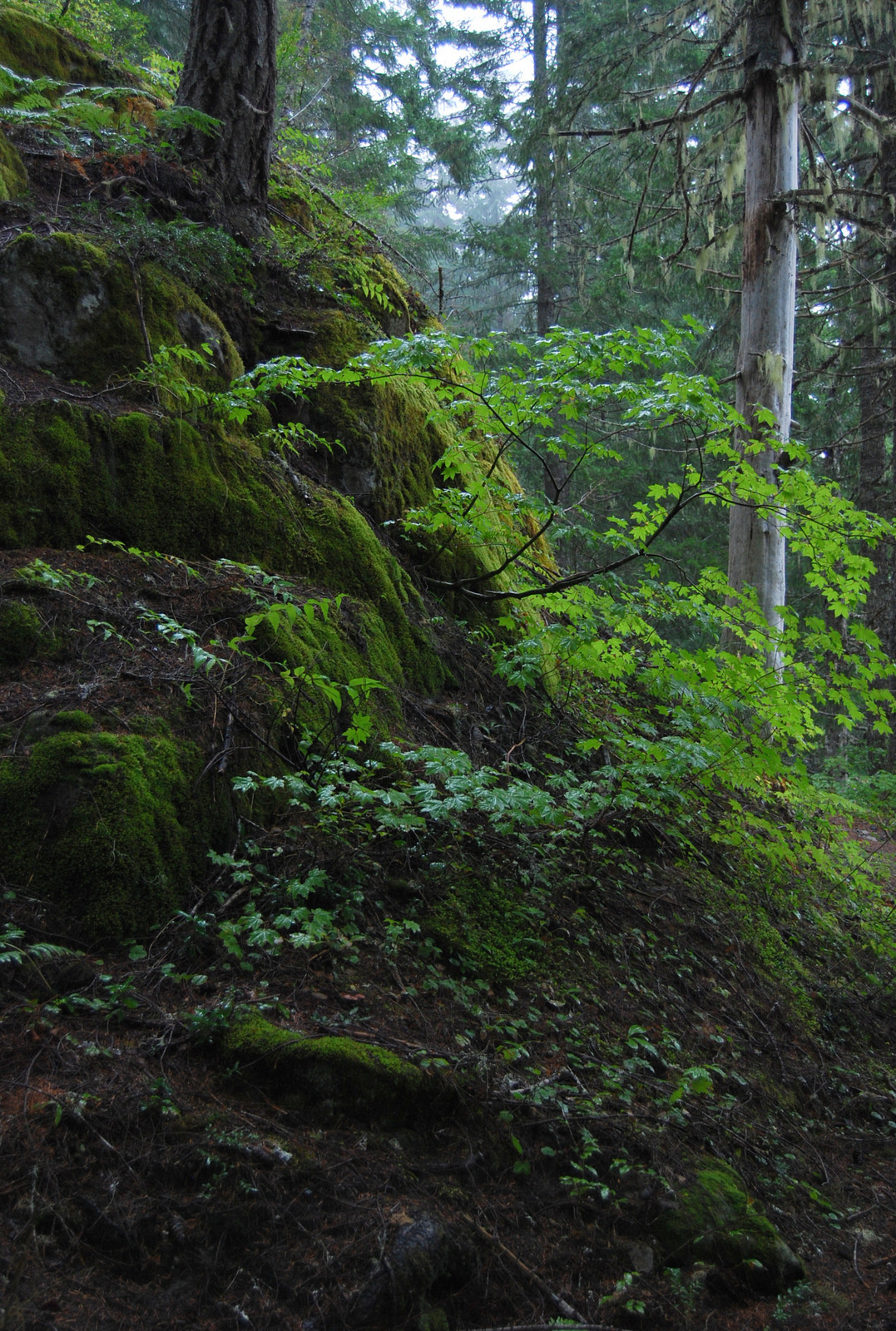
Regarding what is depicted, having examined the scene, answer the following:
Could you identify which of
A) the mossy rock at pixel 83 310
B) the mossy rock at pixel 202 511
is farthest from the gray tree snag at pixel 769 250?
the mossy rock at pixel 83 310

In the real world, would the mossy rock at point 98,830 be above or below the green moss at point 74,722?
below

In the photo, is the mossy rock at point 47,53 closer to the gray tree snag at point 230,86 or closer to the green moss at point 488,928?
the gray tree snag at point 230,86

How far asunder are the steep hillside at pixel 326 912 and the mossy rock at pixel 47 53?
0.58 meters

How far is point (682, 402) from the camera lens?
168 inches

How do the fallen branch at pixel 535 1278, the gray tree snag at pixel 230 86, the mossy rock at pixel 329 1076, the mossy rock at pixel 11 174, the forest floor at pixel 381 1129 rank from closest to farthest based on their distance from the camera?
the forest floor at pixel 381 1129 → the fallen branch at pixel 535 1278 → the mossy rock at pixel 329 1076 → the mossy rock at pixel 11 174 → the gray tree snag at pixel 230 86

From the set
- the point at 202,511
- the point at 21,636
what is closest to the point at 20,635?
the point at 21,636

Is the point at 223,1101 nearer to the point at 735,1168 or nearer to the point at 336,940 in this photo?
the point at 336,940

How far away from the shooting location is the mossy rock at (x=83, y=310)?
14.6 feet

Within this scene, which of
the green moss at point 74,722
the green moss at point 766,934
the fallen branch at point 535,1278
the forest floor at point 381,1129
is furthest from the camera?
the green moss at point 766,934

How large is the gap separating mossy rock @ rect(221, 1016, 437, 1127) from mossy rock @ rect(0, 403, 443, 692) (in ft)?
6.57

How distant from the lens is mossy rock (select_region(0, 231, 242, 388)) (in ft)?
14.6

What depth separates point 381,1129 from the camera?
2451 mm

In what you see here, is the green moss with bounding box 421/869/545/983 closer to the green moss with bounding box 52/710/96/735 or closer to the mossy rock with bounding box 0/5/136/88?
the green moss with bounding box 52/710/96/735

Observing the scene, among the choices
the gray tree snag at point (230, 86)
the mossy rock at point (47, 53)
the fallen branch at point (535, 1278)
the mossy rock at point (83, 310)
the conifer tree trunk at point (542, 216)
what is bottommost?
the fallen branch at point (535, 1278)
